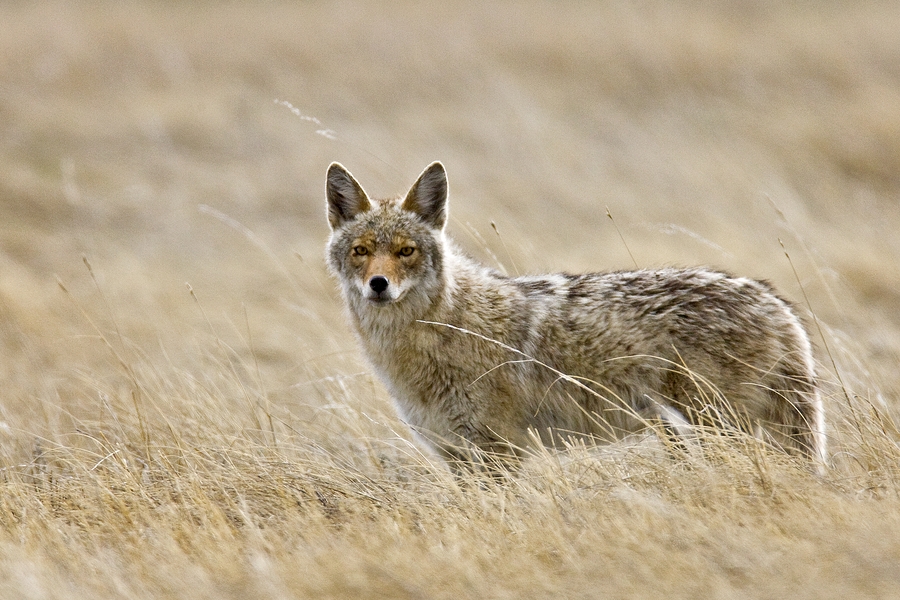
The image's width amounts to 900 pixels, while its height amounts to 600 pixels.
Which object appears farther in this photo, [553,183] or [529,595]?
[553,183]

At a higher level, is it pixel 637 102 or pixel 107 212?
pixel 637 102

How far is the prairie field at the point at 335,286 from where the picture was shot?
3891mm

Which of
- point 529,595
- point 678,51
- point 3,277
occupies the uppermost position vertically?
point 678,51

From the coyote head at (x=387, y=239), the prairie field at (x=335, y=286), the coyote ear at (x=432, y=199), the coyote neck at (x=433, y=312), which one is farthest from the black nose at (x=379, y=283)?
the prairie field at (x=335, y=286)

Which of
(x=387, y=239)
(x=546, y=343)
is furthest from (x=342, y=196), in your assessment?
(x=546, y=343)

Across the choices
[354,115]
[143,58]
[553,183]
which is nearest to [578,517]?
[553,183]

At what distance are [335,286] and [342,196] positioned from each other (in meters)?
0.68

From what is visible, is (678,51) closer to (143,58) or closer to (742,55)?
(742,55)

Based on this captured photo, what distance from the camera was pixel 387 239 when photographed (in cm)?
548

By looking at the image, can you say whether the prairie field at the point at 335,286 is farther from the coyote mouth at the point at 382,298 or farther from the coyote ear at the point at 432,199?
the coyote mouth at the point at 382,298

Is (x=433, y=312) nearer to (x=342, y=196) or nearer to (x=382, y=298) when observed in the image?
(x=382, y=298)

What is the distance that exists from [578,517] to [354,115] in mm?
11541

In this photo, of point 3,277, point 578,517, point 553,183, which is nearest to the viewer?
point 578,517

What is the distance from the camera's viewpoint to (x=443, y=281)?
555cm
